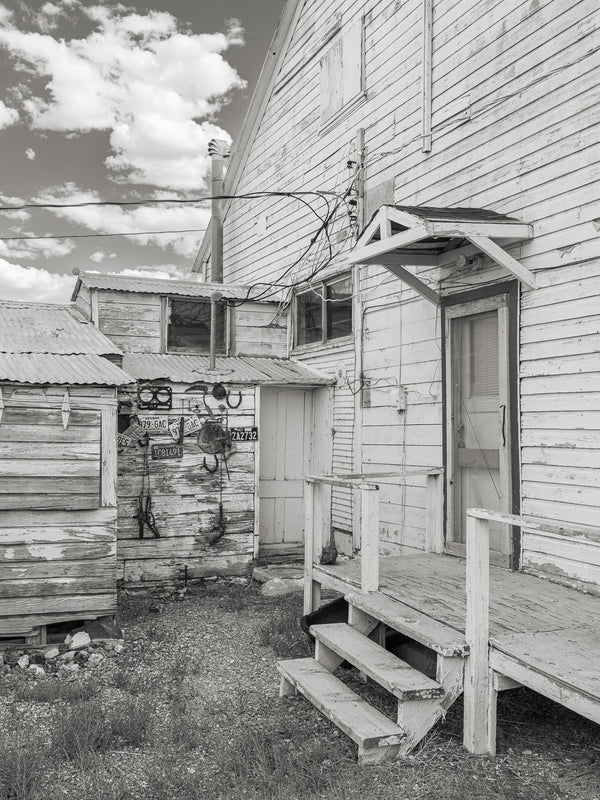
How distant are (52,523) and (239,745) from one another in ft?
10.0

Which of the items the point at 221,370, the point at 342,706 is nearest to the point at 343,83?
the point at 221,370

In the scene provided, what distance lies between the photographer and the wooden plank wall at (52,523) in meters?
6.32

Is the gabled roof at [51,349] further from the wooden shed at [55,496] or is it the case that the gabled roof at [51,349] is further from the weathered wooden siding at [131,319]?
the weathered wooden siding at [131,319]

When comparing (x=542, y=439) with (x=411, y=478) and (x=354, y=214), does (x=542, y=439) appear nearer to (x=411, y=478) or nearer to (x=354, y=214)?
(x=411, y=478)

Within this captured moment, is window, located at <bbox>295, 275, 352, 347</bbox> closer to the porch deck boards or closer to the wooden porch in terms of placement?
the porch deck boards

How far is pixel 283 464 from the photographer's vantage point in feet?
33.3

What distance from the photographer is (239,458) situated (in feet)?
30.0

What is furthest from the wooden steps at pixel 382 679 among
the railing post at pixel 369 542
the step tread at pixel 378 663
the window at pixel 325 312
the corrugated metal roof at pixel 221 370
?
the window at pixel 325 312

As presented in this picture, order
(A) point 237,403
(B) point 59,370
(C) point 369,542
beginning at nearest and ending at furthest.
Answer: (C) point 369,542
(B) point 59,370
(A) point 237,403

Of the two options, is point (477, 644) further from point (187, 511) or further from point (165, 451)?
point (165, 451)

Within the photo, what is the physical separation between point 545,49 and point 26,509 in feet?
19.3

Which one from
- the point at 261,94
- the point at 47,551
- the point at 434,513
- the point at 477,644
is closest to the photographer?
the point at 477,644

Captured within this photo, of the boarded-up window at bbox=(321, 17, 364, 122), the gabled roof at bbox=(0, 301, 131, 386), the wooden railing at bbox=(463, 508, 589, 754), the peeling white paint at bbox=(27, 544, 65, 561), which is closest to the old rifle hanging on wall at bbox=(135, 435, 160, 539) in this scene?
the gabled roof at bbox=(0, 301, 131, 386)

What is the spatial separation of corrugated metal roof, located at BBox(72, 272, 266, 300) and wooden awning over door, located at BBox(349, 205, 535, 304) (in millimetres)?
3875
